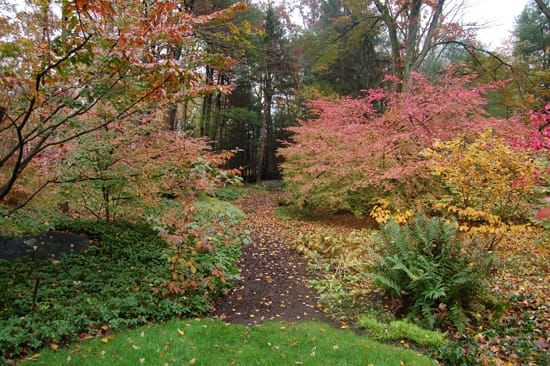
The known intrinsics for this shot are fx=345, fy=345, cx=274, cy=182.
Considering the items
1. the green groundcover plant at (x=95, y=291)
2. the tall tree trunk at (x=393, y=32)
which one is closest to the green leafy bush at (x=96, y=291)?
the green groundcover plant at (x=95, y=291)

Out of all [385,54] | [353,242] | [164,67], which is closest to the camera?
[164,67]

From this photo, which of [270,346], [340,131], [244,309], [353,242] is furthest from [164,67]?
[340,131]

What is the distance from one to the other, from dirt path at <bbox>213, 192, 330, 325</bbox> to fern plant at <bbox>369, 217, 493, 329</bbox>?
105 cm

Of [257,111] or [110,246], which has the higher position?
[257,111]

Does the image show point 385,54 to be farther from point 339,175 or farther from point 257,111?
point 339,175

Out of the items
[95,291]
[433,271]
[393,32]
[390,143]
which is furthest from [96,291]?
[393,32]

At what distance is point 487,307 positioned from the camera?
406 cm

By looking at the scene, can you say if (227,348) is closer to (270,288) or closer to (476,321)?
(270,288)

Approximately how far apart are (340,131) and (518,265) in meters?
4.96

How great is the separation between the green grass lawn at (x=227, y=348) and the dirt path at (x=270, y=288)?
520 millimetres

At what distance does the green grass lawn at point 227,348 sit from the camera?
9.59 feet

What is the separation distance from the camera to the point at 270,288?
500 cm

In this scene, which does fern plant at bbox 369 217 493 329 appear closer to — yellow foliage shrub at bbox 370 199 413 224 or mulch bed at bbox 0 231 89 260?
yellow foliage shrub at bbox 370 199 413 224

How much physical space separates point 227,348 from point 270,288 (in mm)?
1854
